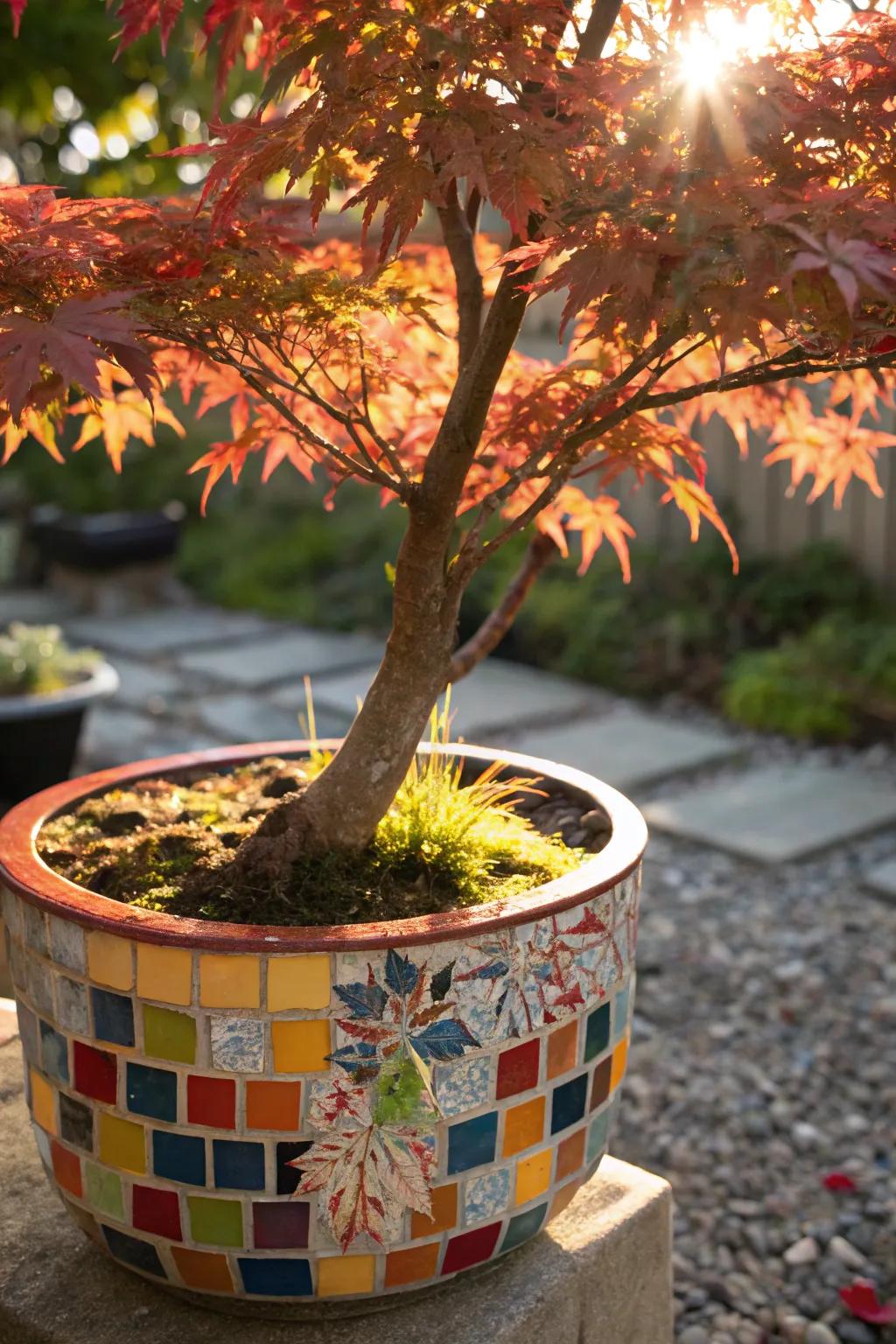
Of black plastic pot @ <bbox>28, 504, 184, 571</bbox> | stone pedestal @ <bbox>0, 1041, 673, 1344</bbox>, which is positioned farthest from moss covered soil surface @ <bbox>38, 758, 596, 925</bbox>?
black plastic pot @ <bbox>28, 504, 184, 571</bbox>

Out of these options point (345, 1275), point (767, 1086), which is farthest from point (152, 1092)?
point (767, 1086)

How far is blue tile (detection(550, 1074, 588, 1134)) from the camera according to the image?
148cm

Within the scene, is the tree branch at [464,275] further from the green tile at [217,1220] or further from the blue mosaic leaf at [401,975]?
the green tile at [217,1220]

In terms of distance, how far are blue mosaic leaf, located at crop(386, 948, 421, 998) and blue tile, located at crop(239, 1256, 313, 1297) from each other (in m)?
0.32

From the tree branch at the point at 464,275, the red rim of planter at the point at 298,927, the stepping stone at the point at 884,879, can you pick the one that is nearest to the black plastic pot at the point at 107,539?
the stepping stone at the point at 884,879

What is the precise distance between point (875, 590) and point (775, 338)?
3386mm

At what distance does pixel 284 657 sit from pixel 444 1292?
172 inches

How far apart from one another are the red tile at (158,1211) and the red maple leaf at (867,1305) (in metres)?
1.08

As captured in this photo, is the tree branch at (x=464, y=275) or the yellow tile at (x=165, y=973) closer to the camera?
the yellow tile at (x=165, y=973)

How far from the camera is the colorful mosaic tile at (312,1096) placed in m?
1.35

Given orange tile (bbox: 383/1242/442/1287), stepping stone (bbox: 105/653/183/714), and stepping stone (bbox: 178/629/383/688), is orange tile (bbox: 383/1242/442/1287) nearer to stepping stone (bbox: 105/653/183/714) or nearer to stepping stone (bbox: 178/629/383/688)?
stepping stone (bbox: 105/653/183/714)

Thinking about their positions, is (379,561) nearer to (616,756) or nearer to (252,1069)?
(616,756)

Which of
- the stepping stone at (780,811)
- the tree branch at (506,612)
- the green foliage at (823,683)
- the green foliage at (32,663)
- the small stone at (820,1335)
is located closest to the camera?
the small stone at (820,1335)

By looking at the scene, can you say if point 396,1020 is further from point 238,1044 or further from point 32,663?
point 32,663
